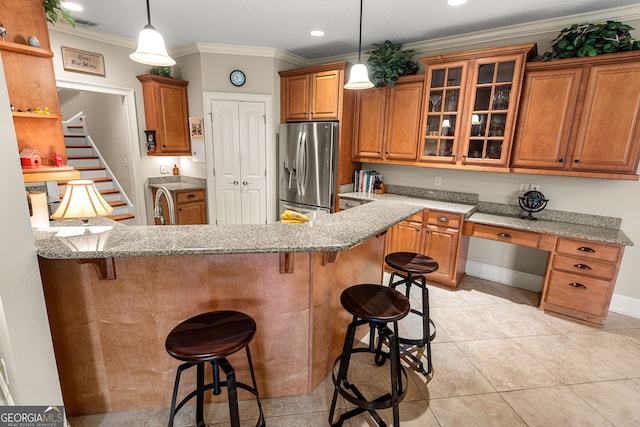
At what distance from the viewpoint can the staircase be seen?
14.6 ft

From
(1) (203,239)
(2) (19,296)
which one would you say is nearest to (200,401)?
(1) (203,239)

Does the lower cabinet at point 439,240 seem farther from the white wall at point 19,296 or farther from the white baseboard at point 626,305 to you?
the white wall at point 19,296

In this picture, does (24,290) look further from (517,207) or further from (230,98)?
(517,207)

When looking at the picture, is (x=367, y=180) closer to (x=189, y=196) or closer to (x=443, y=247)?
(x=443, y=247)

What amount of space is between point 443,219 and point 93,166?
17.7ft

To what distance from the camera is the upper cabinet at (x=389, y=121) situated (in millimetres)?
3537

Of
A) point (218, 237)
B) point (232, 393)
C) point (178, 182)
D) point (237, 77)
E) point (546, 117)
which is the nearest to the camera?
point (232, 393)

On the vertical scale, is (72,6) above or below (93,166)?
above

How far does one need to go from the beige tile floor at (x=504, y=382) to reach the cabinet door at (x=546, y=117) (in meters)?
1.51

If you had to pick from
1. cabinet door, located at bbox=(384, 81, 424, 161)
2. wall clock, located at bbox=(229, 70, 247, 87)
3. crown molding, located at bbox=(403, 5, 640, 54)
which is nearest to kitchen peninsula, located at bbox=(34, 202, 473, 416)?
cabinet door, located at bbox=(384, 81, 424, 161)

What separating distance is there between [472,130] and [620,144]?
1164 mm

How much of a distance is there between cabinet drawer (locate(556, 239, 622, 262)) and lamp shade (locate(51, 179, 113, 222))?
3612 millimetres

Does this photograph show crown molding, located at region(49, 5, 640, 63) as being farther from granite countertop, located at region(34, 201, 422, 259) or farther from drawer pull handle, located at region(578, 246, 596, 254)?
granite countertop, located at region(34, 201, 422, 259)

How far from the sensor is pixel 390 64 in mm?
3520
